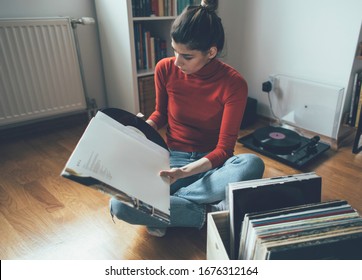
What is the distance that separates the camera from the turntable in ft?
5.02

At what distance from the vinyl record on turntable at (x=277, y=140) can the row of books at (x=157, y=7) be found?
0.93 meters

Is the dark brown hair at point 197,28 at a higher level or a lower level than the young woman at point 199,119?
higher

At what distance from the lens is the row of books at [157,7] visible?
1743mm

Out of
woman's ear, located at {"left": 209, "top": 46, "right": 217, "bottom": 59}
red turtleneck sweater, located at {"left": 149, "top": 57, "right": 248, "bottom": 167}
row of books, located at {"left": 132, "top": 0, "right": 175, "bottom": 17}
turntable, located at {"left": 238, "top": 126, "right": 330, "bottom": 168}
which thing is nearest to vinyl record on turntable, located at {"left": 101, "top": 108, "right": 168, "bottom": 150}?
red turtleneck sweater, located at {"left": 149, "top": 57, "right": 248, "bottom": 167}

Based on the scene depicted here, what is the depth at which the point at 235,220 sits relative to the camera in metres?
0.80

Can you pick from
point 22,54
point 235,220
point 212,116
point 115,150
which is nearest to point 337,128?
point 212,116

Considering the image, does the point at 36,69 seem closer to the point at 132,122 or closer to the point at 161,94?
the point at 161,94

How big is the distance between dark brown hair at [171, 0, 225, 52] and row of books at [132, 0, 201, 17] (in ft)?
3.14

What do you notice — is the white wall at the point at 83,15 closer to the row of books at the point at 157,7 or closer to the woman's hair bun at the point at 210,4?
the row of books at the point at 157,7

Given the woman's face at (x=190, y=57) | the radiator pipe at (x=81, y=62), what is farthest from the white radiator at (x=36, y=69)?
the woman's face at (x=190, y=57)

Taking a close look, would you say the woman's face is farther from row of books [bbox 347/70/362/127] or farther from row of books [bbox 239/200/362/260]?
row of books [bbox 347/70/362/127]

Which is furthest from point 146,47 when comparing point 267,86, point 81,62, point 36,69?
point 267,86

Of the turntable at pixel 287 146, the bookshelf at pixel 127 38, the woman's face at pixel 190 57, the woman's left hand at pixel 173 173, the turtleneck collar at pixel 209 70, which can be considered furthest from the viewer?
the bookshelf at pixel 127 38

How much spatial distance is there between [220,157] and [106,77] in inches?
52.7
